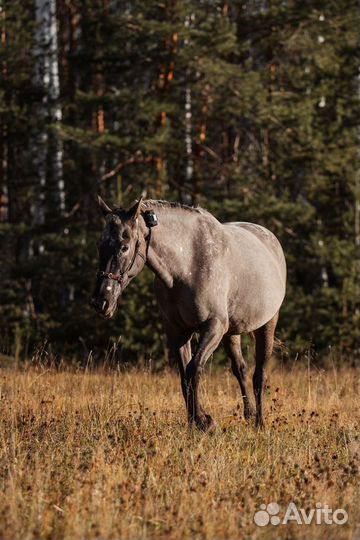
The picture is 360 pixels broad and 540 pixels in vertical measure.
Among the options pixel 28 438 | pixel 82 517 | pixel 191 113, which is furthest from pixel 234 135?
pixel 82 517

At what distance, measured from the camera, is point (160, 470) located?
5.80m

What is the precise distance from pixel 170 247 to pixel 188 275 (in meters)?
0.30

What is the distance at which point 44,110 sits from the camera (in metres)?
19.0

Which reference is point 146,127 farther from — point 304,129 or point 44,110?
point 304,129

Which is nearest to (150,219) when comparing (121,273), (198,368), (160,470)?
(121,273)

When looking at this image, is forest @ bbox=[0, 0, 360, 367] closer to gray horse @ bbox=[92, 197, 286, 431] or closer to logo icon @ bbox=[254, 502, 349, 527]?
gray horse @ bbox=[92, 197, 286, 431]

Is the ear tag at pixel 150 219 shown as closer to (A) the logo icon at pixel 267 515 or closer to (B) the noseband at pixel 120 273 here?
(B) the noseband at pixel 120 273

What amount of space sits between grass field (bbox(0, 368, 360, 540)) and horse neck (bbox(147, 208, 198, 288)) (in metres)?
1.32

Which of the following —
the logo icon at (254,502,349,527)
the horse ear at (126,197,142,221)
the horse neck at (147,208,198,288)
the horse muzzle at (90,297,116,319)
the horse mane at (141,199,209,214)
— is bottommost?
the logo icon at (254,502,349,527)

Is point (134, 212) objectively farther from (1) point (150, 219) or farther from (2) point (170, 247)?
(2) point (170, 247)

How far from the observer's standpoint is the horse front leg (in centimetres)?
731

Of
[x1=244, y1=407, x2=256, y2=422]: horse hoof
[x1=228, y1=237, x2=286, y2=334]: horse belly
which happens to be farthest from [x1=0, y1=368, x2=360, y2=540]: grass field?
[x1=228, y1=237, x2=286, y2=334]: horse belly

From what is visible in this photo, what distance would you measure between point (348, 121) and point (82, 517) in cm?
1715

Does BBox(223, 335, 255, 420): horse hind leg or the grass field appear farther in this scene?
BBox(223, 335, 255, 420): horse hind leg
